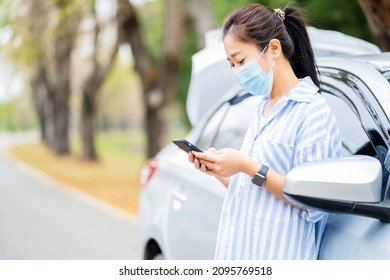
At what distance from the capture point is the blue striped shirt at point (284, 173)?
2.15m

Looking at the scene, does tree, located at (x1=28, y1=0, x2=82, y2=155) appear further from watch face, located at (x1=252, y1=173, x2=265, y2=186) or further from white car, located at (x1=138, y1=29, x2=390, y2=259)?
watch face, located at (x1=252, y1=173, x2=265, y2=186)

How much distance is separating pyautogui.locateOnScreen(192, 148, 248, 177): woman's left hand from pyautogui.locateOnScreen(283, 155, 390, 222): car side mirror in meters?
0.23

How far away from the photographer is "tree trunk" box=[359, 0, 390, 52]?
208 inches

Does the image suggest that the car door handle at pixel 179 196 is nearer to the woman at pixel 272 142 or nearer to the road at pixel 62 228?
the woman at pixel 272 142

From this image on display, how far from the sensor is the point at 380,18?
539 cm

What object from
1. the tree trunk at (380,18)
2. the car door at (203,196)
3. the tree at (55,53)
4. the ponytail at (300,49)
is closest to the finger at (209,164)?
the ponytail at (300,49)

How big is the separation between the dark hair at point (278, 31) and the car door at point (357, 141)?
0.17m

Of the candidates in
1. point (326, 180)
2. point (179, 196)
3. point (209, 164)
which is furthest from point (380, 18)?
point (326, 180)

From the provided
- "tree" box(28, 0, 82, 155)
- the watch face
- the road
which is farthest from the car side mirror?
"tree" box(28, 0, 82, 155)

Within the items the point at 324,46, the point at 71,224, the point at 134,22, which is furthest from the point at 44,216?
the point at 324,46

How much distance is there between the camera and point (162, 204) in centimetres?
378

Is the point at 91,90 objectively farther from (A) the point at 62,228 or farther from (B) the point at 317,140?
(B) the point at 317,140

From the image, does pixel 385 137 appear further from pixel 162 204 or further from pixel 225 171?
pixel 162 204

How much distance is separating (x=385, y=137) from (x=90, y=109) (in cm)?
2230
